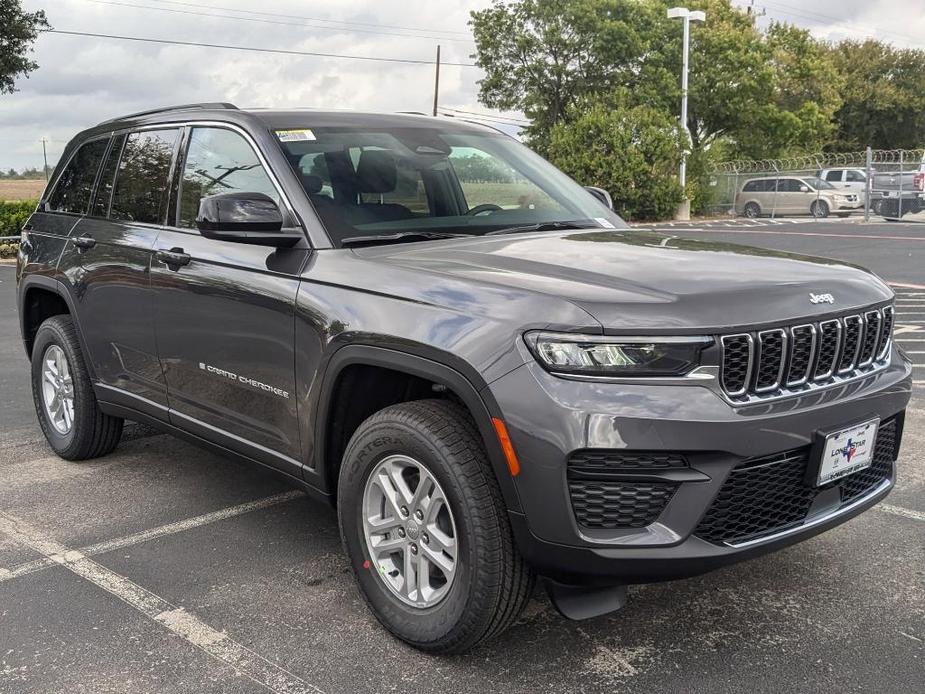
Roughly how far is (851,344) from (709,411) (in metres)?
0.77

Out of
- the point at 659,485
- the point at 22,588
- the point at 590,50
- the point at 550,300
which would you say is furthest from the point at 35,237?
the point at 590,50

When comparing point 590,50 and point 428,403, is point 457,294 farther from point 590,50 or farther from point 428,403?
point 590,50

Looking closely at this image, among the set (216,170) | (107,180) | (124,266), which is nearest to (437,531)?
(216,170)

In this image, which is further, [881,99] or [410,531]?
[881,99]

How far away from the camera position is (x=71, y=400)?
5.23 m

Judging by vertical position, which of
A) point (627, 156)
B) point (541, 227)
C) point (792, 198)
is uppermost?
point (627, 156)

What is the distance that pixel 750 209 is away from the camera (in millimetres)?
33594

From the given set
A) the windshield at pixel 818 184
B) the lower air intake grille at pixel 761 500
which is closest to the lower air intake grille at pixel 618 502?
the lower air intake grille at pixel 761 500

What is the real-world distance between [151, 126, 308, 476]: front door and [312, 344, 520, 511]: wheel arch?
0.16 meters

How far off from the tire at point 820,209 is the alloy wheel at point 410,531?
101 ft

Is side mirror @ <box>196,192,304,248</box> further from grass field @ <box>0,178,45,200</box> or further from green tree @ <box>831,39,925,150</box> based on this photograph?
green tree @ <box>831,39,925,150</box>

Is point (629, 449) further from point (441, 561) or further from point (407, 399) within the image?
point (407, 399)

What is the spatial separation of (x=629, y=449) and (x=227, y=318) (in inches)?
71.6

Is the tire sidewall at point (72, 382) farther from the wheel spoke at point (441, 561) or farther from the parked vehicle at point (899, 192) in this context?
the parked vehicle at point (899, 192)
